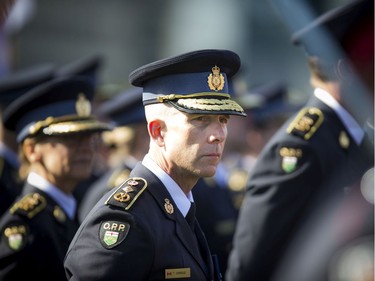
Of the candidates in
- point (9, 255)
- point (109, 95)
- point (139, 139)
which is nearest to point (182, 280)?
point (9, 255)

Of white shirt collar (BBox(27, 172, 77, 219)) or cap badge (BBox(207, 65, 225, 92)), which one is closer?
cap badge (BBox(207, 65, 225, 92))

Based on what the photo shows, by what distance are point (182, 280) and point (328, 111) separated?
1.92 metres

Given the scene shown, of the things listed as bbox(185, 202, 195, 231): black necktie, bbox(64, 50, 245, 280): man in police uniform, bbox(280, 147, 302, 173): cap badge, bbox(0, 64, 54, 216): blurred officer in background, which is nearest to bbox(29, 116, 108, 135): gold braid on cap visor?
bbox(280, 147, 302, 173): cap badge

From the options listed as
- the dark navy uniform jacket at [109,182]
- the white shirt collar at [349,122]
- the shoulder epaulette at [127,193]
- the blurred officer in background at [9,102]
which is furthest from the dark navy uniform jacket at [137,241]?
the blurred officer in background at [9,102]

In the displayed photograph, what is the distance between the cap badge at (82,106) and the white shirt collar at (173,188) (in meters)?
1.94

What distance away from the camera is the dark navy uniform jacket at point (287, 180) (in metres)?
5.05

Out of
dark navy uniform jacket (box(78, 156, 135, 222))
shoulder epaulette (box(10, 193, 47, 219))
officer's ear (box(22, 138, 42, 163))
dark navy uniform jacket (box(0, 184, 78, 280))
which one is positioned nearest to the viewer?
dark navy uniform jacket (box(0, 184, 78, 280))

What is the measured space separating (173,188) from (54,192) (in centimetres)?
161

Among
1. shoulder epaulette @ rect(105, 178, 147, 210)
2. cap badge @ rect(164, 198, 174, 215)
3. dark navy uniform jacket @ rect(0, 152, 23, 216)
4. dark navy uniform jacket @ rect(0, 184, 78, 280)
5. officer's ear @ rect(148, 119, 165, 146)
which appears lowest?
dark navy uniform jacket @ rect(0, 152, 23, 216)

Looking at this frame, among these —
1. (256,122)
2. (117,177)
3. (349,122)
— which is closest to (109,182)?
(117,177)

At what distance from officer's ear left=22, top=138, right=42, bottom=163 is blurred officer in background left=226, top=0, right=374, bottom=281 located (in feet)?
4.06

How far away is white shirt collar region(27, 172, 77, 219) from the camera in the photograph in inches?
209

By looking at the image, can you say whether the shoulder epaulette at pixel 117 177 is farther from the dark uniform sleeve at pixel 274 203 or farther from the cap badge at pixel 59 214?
the dark uniform sleeve at pixel 274 203

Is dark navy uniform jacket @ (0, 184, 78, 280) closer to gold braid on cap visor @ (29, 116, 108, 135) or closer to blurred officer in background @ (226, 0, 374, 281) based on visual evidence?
gold braid on cap visor @ (29, 116, 108, 135)
